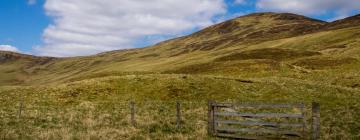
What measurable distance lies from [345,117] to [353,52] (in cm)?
Result: 8770

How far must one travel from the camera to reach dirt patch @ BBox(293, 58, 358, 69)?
3775 inches

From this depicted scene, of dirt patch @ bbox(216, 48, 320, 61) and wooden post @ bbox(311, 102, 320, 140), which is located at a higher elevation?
dirt patch @ bbox(216, 48, 320, 61)

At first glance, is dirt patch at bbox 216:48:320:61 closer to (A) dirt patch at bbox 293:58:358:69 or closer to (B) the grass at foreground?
(A) dirt patch at bbox 293:58:358:69

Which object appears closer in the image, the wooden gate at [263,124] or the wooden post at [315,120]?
the wooden post at [315,120]

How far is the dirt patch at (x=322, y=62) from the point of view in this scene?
95894 mm

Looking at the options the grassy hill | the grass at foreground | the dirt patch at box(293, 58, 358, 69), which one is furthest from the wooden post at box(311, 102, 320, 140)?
the dirt patch at box(293, 58, 358, 69)

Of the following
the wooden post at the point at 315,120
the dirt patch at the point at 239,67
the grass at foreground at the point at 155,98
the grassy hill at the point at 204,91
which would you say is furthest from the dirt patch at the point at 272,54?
the wooden post at the point at 315,120

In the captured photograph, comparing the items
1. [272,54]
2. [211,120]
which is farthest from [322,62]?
[211,120]

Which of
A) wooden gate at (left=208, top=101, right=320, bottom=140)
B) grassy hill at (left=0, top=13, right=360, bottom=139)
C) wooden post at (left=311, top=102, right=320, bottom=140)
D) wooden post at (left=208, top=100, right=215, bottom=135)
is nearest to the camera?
wooden post at (left=311, top=102, right=320, bottom=140)

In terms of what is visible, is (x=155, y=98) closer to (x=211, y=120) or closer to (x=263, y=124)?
(x=211, y=120)

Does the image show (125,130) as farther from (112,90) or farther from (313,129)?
(112,90)

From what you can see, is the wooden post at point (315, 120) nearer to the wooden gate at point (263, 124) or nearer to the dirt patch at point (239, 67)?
the wooden gate at point (263, 124)

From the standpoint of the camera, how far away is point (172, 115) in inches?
1315

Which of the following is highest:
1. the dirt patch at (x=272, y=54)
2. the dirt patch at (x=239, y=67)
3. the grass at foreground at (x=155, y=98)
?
A: the dirt patch at (x=272, y=54)
